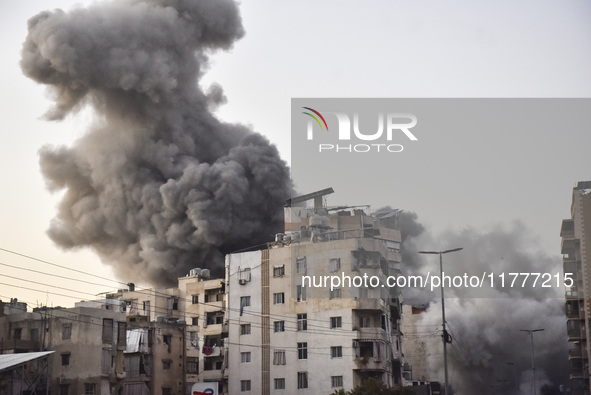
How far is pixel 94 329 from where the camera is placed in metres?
59.6

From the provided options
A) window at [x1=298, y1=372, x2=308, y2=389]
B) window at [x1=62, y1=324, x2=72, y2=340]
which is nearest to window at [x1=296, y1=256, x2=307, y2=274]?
window at [x1=298, y1=372, x2=308, y2=389]

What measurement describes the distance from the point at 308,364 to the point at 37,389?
61.9 feet

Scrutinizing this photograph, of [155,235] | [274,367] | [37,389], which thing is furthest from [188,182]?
[37,389]

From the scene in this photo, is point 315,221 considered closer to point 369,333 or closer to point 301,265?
point 301,265

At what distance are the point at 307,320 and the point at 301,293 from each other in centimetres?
227

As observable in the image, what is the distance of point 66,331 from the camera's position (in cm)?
6003

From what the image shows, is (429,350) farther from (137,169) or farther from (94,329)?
(94,329)

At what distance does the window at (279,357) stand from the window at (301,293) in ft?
13.2

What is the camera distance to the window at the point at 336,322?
65.5 meters

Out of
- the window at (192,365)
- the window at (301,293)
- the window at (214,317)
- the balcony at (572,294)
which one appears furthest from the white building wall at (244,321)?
the balcony at (572,294)

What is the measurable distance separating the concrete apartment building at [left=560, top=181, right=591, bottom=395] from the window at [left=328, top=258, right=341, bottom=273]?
2270cm

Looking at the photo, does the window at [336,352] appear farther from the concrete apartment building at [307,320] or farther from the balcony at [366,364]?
the balcony at [366,364]

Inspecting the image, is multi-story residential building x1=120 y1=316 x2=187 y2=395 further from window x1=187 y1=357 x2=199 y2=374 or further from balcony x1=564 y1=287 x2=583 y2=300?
balcony x1=564 y1=287 x2=583 y2=300

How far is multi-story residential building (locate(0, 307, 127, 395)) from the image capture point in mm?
58875
